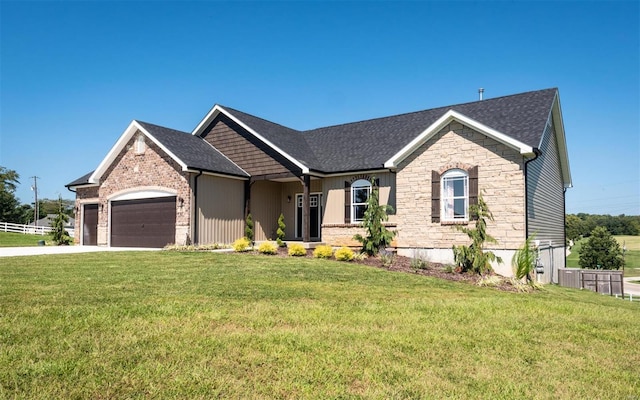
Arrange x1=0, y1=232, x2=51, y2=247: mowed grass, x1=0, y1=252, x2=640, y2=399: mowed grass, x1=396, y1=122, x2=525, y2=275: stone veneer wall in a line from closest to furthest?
x1=0, y1=252, x2=640, y2=399: mowed grass < x1=396, y1=122, x2=525, y2=275: stone veneer wall < x1=0, y1=232, x2=51, y2=247: mowed grass

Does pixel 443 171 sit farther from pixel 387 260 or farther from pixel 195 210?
pixel 195 210

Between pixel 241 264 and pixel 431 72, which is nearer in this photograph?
pixel 241 264

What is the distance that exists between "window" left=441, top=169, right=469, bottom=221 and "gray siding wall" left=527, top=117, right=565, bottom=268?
202cm

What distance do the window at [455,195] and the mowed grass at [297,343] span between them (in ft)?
22.5

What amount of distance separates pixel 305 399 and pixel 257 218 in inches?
722

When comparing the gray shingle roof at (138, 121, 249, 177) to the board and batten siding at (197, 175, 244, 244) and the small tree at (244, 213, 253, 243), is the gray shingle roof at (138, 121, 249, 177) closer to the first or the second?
the board and batten siding at (197, 175, 244, 244)

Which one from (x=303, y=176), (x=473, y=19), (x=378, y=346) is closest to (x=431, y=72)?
(x=473, y=19)

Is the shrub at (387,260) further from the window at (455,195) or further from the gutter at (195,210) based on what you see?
the gutter at (195,210)

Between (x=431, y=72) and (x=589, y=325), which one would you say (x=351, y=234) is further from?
(x=589, y=325)

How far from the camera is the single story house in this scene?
15.6 metres

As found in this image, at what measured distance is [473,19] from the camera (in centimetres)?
1581

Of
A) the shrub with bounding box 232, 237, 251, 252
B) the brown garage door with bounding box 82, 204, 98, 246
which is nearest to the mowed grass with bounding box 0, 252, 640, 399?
the shrub with bounding box 232, 237, 251, 252

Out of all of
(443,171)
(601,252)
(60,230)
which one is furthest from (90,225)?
(601,252)

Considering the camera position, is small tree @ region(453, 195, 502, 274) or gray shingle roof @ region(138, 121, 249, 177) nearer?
small tree @ region(453, 195, 502, 274)
